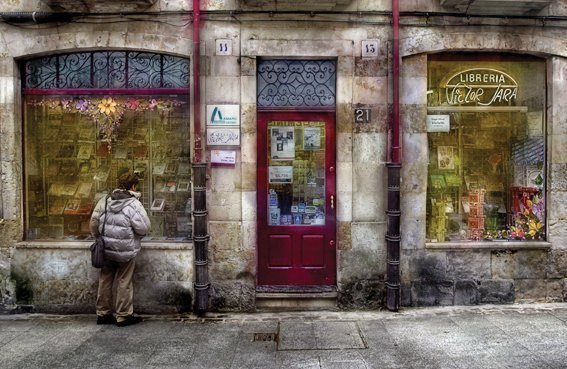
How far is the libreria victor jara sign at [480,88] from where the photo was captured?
23.3 feet

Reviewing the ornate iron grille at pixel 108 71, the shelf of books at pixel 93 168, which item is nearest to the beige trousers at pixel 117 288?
the shelf of books at pixel 93 168

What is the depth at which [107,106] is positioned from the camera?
701cm

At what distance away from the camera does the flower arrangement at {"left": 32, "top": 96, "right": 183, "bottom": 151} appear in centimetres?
699

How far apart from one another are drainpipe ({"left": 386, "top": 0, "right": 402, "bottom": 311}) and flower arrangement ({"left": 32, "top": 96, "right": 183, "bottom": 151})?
9.81 feet

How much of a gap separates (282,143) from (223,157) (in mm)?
852

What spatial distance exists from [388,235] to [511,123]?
251 centimetres

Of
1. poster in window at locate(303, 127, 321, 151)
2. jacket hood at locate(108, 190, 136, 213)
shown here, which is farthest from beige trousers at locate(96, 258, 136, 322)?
poster in window at locate(303, 127, 321, 151)

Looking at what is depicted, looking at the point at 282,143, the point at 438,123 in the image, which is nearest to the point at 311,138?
the point at 282,143

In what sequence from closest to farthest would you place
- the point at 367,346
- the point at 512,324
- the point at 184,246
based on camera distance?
the point at 367,346, the point at 512,324, the point at 184,246

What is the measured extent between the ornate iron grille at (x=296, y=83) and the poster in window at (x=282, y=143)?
0.36 meters

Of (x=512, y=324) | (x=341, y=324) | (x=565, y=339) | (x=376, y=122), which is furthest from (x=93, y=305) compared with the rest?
(x=565, y=339)

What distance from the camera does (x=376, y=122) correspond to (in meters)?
6.82

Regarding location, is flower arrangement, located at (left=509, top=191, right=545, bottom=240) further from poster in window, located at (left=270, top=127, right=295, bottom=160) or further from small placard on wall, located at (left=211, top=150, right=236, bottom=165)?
small placard on wall, located at (left=211, top=150, right=236, bottom=165)

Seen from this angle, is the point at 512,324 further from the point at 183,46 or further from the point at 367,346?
the point at 183,46
